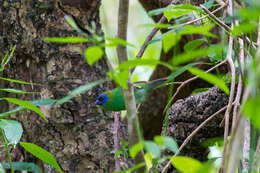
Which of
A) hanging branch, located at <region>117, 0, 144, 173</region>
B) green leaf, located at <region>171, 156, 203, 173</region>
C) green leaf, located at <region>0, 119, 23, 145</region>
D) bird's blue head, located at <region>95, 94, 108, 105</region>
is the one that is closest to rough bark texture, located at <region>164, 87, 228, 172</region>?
bird's blue head, located at <region>95, 94, 108, 105</region>

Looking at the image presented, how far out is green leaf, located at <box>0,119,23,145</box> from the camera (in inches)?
41.0

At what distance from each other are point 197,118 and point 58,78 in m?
0.78

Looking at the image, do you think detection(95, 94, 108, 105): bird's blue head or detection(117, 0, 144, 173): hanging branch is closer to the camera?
detection(117, 0, 144, 173): hanging branch

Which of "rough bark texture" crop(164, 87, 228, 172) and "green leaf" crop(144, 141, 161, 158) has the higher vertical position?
"green leaf" crop(144, 141, 161, 158)

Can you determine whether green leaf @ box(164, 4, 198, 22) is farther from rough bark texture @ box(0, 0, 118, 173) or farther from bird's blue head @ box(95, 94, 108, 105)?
rough bark texture @ box(0, 0, 118, 173)

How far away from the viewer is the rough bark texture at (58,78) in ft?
5.62

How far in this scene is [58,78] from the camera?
69.2 inches

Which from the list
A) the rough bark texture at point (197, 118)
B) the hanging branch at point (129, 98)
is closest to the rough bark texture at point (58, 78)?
the rough bark texture at point (197, 118)

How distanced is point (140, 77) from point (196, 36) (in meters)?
1.11

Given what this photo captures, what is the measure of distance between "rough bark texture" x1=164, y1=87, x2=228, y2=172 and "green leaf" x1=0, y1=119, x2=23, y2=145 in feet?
1.83

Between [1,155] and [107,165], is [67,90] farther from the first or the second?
[1,155]

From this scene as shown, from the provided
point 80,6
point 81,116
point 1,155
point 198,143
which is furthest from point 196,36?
point 1,155

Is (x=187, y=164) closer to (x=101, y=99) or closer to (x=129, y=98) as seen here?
(x=129, y=98)

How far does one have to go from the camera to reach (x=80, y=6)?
1.81 meters
